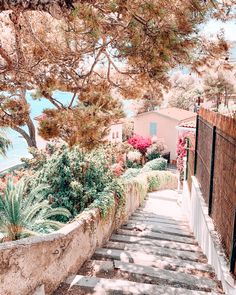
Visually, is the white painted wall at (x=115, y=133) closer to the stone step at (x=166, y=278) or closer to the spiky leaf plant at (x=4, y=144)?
the spiky leaf plant at (x=4, y=144)

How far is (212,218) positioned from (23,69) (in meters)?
4.41

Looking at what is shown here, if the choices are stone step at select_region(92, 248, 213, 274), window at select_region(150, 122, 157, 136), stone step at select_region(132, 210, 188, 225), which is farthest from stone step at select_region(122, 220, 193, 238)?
window at select_region(150, 122, 157, 136)

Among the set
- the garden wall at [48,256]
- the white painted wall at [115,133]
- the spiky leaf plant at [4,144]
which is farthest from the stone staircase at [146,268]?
the white painted wall at [115,133]

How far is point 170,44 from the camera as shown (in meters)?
4.91

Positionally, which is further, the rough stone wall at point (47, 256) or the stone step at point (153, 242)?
the stone step at point (153, 242)

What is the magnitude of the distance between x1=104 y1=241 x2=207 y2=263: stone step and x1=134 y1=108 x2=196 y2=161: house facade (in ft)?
90.0

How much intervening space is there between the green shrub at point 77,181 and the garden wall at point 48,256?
839mm

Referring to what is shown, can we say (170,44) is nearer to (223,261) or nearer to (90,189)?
(223,261)

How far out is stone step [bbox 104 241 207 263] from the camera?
20.9 feet

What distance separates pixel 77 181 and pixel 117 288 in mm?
3132

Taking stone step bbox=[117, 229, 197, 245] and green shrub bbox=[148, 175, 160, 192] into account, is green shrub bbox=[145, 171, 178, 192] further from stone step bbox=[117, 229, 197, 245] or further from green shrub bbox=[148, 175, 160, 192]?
stone step bbox=[117, 229, 197, 245]

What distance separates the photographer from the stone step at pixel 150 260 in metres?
5.61

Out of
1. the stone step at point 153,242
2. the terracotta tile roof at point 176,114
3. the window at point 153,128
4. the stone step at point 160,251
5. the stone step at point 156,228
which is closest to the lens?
the stone step at point 160,251

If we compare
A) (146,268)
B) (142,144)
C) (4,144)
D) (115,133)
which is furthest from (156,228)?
(115,133)
